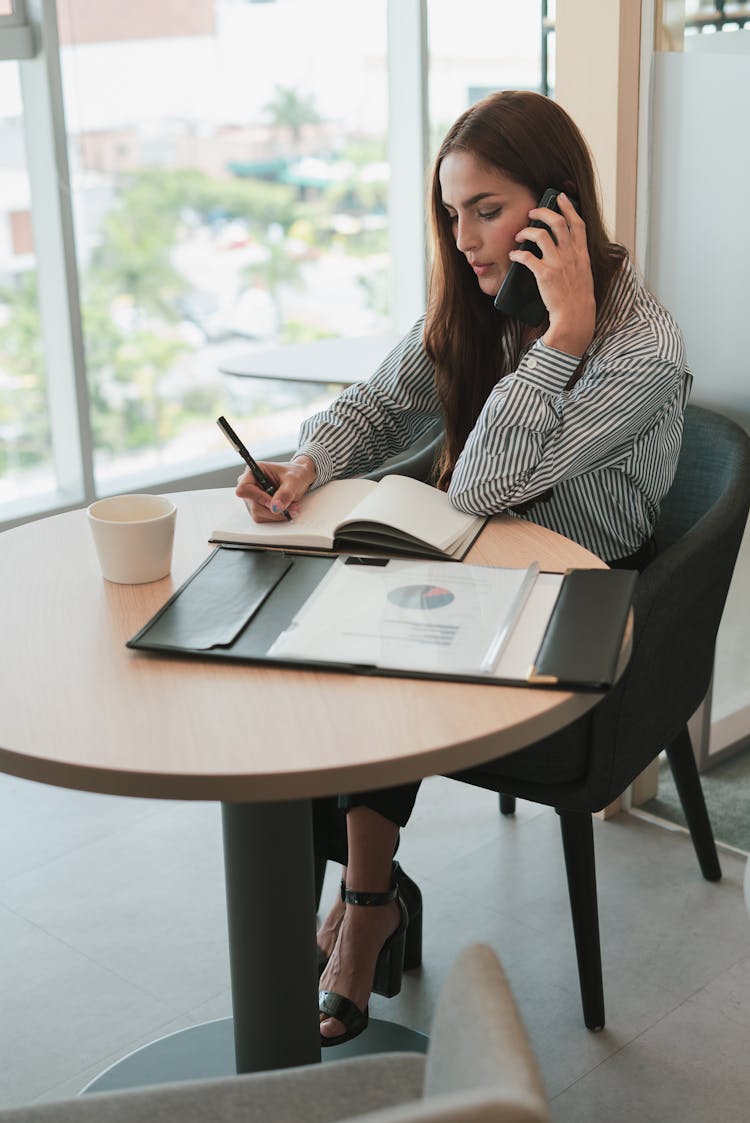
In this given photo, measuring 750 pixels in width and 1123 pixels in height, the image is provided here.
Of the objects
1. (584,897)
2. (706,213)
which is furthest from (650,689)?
(706,213)

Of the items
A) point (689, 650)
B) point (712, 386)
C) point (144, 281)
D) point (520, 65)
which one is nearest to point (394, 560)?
point (689, 650)

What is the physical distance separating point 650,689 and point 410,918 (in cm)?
53

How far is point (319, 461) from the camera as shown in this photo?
1.74m

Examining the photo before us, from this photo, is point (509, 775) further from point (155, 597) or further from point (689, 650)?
point (155, 597)

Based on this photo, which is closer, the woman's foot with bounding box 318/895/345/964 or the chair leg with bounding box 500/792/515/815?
the woman's foot with bounding box 318/895/345/964

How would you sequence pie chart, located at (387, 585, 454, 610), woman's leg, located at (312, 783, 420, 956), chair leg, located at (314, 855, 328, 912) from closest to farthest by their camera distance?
pie chart, located at (387, 585, 454, 610) < woman's leg, located at (312, 783, 420, 956) < chair leg, located at (314, 855, 328, 912)

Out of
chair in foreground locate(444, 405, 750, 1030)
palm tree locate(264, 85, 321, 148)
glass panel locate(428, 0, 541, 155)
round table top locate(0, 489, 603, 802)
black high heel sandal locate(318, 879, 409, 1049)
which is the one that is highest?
glass panel locate(428, 0, 541, 155)

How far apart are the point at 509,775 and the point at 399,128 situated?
264 cm

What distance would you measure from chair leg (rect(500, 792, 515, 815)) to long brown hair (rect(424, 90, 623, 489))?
67cm

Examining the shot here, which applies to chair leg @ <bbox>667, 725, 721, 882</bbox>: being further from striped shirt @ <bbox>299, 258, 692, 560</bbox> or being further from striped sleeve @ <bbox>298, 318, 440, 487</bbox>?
striped sleeve @ <bbox>298, 318, 440, 487</bbox>

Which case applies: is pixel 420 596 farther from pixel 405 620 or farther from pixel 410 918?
pixel 410 918

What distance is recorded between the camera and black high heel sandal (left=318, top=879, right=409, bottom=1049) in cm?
168

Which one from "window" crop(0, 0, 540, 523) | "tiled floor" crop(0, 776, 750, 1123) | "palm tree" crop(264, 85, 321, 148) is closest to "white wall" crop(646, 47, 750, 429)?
"tiled floor" crop(0, 776, 750, 1123)

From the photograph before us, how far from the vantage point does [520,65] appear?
3.83 metres
